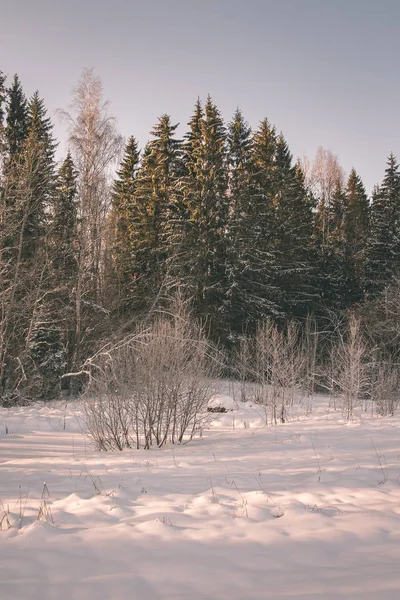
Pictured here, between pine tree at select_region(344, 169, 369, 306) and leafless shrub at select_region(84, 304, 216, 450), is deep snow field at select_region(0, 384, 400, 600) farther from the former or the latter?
pine tree at select_region(344, 169, 369, 306)

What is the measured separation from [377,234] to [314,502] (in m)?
26.6

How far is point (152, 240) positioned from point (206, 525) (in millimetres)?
19346

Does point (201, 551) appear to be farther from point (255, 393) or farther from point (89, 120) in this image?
point (89, 120)

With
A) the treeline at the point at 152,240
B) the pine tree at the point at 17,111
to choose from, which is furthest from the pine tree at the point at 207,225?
the pine tree at the point at 17,111

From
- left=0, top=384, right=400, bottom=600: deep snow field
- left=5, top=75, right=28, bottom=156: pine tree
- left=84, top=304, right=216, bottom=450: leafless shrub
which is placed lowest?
left=0, top=384, right=400, bottom=600: deep snow field

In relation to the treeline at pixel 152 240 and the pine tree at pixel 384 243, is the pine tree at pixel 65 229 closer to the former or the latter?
the treeline at pixel 152 240

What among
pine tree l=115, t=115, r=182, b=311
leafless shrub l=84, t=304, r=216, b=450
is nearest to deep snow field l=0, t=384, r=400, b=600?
leafless shrub l=84, t=304, r=216, b=450

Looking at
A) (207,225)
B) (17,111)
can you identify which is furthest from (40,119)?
(207,225)

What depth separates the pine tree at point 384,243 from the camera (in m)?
26.4

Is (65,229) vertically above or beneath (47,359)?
above

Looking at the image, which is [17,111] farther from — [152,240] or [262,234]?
[262,234]

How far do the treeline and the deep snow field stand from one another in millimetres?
9473

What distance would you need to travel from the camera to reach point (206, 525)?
3.99m

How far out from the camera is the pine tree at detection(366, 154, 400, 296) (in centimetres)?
2644
